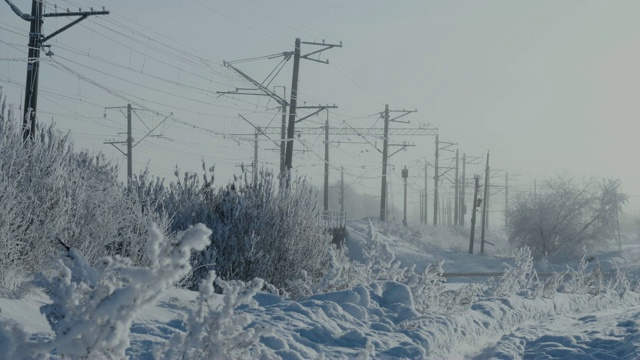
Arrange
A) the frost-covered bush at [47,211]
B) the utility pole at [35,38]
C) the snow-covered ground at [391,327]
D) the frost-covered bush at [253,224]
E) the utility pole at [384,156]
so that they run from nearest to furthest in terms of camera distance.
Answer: the snow-covered ground at [391,327]
the frost-covered bush at [47,211]
the frost-covered bush at [253,224]
the utility pole at [35,38]
the utility pole at [384,156]

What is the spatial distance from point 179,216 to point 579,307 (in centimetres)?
838

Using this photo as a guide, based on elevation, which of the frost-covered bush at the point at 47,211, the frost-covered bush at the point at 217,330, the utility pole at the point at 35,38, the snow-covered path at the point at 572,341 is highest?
the utility pole at the point at 35,38

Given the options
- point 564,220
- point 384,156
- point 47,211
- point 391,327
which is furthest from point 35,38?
point 564,220

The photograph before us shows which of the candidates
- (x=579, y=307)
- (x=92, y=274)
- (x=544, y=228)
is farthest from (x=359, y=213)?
(x=92, y=274)

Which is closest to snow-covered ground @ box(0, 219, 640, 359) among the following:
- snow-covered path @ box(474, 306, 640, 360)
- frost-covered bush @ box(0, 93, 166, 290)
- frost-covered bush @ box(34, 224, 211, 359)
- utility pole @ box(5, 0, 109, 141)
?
snow-covered path @ box(474, 306, 640, 360)

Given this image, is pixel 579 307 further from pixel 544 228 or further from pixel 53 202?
pixel 544 228

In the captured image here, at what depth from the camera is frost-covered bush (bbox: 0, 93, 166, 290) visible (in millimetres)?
7070

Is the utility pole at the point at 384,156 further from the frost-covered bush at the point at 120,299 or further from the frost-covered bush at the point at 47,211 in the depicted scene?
the frost-covered bush at the point at 120,299

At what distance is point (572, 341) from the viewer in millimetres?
9984

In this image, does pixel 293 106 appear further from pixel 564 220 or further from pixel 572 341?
pixel 564 220

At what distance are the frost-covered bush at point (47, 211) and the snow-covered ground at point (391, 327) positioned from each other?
1024 millimetres

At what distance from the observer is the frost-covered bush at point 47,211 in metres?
7.07

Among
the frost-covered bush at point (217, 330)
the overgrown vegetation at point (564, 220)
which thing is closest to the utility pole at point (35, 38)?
the frost-covered bush at point (217, 330)

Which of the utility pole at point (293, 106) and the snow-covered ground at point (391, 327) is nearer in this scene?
the snow-covered ground at point (391, 327)
